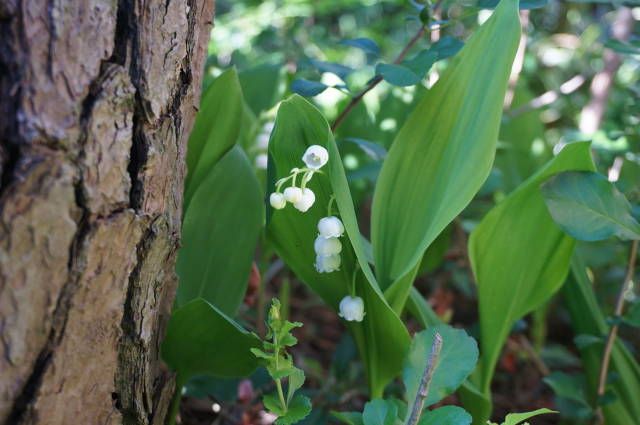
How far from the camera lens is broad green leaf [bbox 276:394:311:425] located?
0.80 m

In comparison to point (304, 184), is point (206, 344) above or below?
below

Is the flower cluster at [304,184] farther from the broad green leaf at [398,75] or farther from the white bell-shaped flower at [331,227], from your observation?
the broad green leaf at [398,75]

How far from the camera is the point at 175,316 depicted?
2.94ft

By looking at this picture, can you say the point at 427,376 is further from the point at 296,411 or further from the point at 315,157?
the point at 315,157

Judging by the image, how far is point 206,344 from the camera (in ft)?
3.03

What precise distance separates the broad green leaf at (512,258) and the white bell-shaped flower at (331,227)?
28cm

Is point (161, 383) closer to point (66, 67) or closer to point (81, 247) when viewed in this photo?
point (81, 247)

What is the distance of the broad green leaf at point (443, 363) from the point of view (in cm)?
85

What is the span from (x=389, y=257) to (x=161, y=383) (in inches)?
14.7

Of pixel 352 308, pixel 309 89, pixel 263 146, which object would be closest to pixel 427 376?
pixel 352 308

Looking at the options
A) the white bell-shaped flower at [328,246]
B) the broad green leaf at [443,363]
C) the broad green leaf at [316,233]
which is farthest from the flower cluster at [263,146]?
the broad green leaf at [443,363]

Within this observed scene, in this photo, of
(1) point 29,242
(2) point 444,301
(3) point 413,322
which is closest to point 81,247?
(1) point 29,242

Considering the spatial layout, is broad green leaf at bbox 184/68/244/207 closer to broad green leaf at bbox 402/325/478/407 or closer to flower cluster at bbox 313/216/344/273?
flower cluster at bbox 313/216/344/273

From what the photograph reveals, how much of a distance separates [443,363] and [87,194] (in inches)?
19.2
